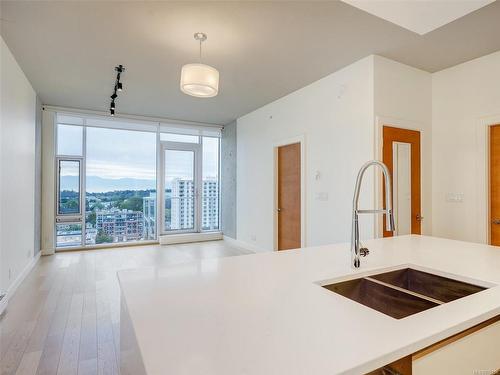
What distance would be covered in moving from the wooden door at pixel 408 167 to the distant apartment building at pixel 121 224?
5239 mm

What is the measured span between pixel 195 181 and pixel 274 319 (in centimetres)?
644

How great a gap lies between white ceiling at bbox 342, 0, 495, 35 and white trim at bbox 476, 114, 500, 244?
181 cm

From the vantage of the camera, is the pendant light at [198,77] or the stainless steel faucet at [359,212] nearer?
the stainless steel faucet at [359,212]

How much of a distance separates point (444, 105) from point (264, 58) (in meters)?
2.43

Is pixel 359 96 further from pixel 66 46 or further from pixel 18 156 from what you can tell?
pixel 18 156

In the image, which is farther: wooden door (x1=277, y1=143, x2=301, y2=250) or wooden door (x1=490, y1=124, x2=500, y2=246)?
wooden door (x1=277, y1=143, x2=301, y2=250)

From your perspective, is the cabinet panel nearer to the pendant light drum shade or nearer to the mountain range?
the pendant light drum shade

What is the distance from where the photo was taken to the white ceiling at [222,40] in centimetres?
250

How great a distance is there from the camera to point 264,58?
3.38m

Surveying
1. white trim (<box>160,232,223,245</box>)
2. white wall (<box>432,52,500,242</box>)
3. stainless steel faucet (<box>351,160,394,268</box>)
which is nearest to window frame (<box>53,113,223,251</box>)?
white trim (<box>160,232,223,245</box>)

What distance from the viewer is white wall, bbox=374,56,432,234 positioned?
3.31m

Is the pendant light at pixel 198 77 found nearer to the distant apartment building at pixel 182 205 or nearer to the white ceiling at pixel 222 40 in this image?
the white ceiling at pixel 222 40

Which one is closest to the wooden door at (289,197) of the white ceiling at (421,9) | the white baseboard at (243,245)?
the white baseboard at (243,245)

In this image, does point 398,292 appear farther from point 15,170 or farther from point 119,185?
point 119,185
